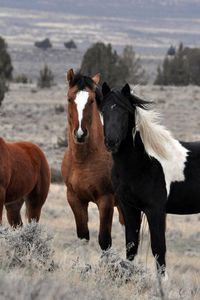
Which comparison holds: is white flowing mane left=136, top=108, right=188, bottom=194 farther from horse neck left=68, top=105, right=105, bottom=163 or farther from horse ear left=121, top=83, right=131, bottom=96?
horse neck left=68, top=105, right=105, bottom=163

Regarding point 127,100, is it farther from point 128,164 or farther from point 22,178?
point 22,178

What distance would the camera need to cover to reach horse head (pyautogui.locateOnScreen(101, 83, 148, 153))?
7.73m

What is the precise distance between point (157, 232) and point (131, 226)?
327 mm

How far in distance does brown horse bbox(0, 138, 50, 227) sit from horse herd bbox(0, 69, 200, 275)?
32.1 inches

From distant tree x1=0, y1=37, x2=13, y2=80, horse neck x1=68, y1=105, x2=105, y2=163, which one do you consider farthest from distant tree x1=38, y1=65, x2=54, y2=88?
horse neck x1=68, y1=105, x2=105, y2=163

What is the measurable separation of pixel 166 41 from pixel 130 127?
159770mm

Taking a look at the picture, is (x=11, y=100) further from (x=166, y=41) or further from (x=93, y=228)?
(x=166, y=41)

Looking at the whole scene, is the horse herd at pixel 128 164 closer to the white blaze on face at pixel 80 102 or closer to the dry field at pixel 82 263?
the white blaze on face at pixel 80 102

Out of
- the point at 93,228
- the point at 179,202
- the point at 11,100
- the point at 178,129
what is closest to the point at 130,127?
the point at 179,202

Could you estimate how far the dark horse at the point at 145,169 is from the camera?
25.6 ft

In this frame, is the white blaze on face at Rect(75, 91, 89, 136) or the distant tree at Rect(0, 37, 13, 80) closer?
the white blaze on face at Rect(75, 91, 89, 136)

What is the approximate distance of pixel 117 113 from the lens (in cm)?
784

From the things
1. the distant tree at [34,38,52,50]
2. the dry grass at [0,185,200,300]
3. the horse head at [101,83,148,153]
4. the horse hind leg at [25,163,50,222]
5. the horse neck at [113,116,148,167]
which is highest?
the horse head at [101,83,148,153]

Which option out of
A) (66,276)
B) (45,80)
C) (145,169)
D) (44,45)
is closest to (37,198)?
(145,169)
